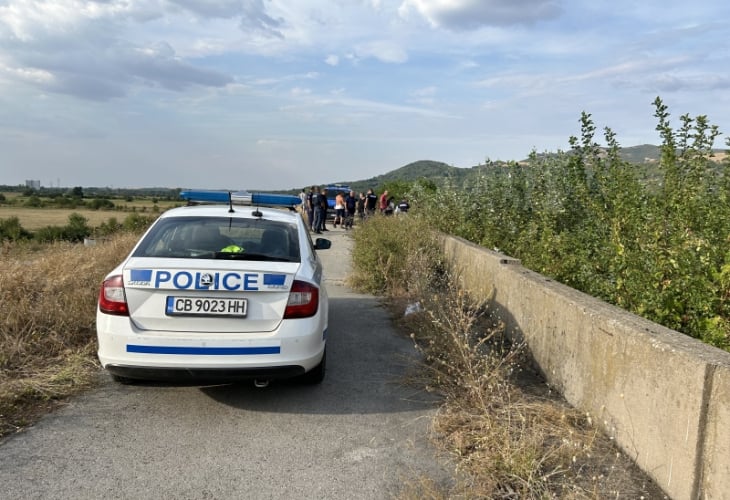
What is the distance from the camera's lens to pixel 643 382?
3154 mm

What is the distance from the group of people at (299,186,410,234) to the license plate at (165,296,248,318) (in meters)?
15.3

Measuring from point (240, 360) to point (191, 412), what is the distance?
699 mm

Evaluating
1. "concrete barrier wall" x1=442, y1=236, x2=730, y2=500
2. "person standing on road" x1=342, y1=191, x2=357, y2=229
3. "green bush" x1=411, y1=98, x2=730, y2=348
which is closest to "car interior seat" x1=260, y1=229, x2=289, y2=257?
"concrete barrier wall" x1=442, y1=236, x2=730, y2=500

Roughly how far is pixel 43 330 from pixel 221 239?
2289mm

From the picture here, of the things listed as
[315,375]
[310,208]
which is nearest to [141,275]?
[315,375]

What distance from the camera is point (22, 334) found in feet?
16.8

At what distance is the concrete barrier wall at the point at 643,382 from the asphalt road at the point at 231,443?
118 cm

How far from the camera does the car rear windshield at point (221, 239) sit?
4.28 metres

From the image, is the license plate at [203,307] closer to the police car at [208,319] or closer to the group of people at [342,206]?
the police car at [208,319]

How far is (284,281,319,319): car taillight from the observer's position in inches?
157

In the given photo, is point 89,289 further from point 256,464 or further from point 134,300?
point 256,464

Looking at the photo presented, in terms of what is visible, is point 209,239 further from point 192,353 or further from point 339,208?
point 339,208

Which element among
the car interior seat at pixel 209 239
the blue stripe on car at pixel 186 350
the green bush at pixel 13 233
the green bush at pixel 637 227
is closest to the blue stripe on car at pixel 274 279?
the blue stripe on car at pixel 186 350

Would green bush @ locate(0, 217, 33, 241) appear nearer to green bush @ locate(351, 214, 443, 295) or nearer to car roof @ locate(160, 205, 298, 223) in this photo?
car roof @ locate(160, 205, 298, 223)
